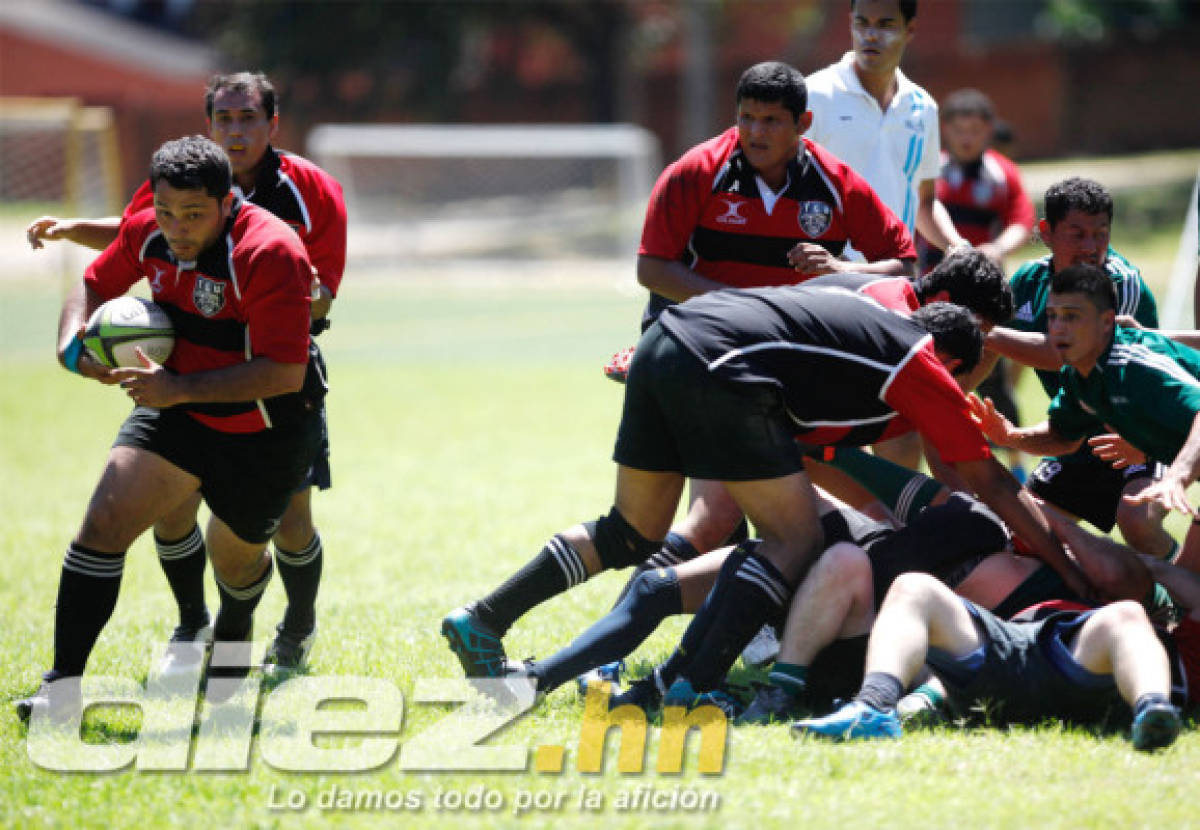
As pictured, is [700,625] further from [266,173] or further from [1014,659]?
[266,173]

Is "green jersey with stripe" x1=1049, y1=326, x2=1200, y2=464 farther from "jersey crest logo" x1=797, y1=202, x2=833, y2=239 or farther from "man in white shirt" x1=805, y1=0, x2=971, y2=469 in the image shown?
"man in white shirt" x1=805, y1=0, x2=971, y2=469

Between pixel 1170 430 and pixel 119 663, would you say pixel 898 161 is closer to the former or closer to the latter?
pixel 1170 430

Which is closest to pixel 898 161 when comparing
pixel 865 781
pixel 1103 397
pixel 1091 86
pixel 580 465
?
pixel 1103 397

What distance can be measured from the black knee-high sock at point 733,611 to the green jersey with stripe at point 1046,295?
189 cm

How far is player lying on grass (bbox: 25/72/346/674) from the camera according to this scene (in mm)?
5867

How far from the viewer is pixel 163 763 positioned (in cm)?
459

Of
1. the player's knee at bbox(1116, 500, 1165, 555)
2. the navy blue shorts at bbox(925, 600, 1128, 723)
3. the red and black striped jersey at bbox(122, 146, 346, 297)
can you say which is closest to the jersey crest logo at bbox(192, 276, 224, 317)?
the red and black striped jersey at bbox(122, 146, 346, 297)

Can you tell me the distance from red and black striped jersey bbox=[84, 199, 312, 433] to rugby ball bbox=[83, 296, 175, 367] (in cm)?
9

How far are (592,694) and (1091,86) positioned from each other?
39.1 metres

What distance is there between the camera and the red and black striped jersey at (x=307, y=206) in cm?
587

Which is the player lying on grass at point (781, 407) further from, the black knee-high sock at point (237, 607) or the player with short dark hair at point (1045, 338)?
the black knee-high sock at point (237, 607)

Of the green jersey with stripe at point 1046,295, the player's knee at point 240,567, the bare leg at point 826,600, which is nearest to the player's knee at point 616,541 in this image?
the bare leg at point 826,600

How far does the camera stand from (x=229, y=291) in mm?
5094

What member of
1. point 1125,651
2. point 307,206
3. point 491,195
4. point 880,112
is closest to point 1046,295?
point 880,112
